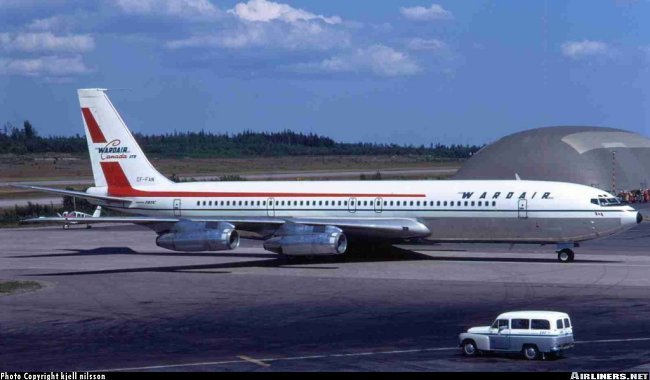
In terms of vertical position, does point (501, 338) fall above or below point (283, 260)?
above

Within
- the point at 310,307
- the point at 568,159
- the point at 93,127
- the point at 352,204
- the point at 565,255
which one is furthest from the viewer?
the point at 568,159

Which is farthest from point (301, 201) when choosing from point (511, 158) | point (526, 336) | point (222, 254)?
point (511, 158)

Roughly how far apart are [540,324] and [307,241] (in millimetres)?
23315

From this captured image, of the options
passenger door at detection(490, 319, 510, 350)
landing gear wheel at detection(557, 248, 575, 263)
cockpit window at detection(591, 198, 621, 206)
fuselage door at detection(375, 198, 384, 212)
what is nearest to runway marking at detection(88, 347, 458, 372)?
passenger door at detection(490, 319, 510, 350)

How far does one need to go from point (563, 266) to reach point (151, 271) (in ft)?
58.1

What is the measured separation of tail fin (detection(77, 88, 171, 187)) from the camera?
5412 cm

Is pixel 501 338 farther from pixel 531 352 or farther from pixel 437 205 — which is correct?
pixel 437 205

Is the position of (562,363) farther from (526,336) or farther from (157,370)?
(157,370)

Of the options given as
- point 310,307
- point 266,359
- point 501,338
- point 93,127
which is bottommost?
point 310,307

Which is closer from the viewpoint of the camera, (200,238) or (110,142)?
(200,238)

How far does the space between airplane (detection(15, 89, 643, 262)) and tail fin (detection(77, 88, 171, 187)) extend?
51 mm

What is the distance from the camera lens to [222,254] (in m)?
55.7

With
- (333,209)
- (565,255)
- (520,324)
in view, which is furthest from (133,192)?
(520,324)

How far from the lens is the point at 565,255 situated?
47.6 meters
